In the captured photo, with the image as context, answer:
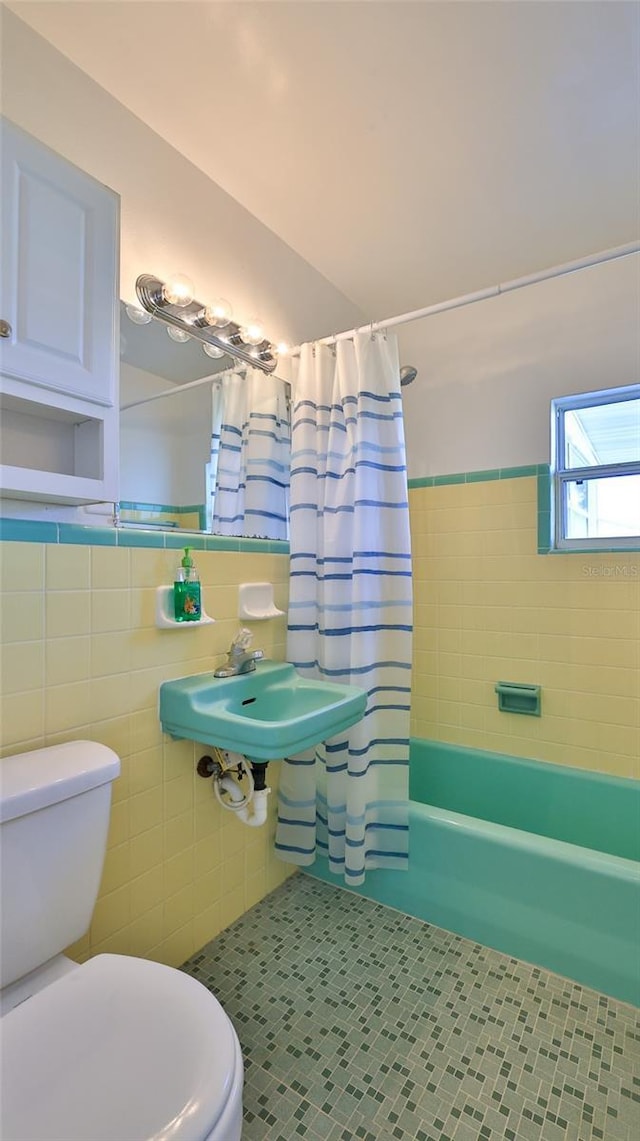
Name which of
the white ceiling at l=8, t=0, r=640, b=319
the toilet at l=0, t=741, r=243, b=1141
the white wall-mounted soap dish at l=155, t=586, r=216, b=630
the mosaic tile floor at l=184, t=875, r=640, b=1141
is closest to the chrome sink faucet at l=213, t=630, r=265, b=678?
the white wall-mounted soap dish at l=155, t=586, r=216, b=630

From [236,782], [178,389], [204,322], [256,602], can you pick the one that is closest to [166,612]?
[256,602]

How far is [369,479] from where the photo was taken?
1666mm

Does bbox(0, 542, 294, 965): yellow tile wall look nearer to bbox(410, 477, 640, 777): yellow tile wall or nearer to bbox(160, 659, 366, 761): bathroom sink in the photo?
bbox(160, 659, 366, 761): bathroom sink

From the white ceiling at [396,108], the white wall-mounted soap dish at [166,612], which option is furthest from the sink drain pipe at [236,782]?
the white ceiling at [396,108]

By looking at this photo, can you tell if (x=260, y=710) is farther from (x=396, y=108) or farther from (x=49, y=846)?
(x=396, y=108)

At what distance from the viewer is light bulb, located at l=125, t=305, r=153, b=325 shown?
138cm

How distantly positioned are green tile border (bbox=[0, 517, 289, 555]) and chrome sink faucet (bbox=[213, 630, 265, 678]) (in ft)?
0.97

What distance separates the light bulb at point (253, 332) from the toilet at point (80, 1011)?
1395 mm

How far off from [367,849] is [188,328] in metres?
1.86

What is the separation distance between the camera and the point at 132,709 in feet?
4.17

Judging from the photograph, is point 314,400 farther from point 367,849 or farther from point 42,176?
point 367,849

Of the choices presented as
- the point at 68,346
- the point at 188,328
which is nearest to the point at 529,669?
the point at 188,328

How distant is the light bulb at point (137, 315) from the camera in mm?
1378

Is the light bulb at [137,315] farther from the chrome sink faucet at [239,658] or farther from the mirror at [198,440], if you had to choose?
the chrome sink faucet at [239,658]
